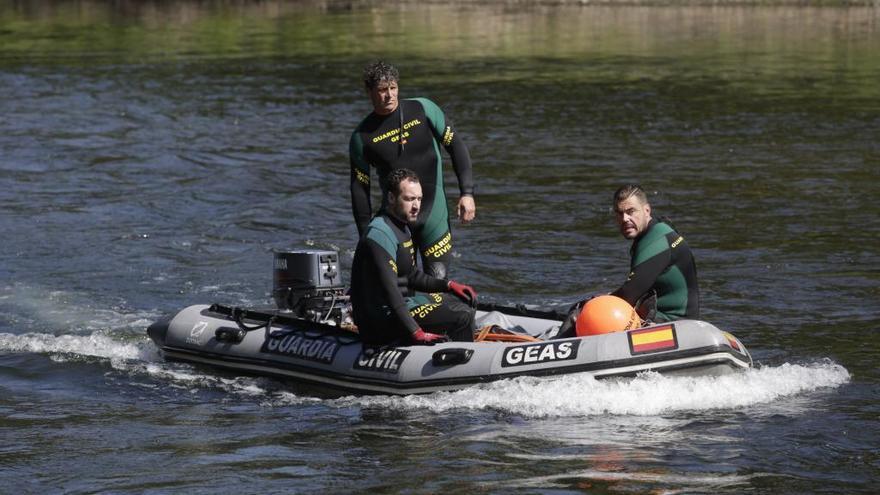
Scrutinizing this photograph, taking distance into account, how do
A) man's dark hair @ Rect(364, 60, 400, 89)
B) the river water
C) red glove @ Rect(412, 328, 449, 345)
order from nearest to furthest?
the river water, red glove @ Rect(412, 328, 449, 345), man's dark hair @ Rect(364, 60, 400, 89)

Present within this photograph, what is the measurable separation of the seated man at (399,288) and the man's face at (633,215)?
3.47 feet

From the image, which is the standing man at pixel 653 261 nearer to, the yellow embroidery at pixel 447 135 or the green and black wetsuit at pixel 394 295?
the green and black wetsuit at pixel 394 295

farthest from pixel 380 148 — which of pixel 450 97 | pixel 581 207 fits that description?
pixel 450 97

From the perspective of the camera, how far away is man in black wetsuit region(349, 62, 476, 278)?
10023 millimetres

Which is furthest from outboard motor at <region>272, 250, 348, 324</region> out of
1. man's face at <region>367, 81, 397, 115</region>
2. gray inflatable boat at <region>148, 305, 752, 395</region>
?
man's face at <region>367, 81, 397, 115</region>

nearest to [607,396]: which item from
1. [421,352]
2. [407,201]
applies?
[421,352]

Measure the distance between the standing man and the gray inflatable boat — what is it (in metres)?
0.37

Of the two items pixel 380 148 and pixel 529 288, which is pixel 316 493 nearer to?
pixel 380 148

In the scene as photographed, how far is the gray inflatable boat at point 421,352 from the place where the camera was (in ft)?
28.9

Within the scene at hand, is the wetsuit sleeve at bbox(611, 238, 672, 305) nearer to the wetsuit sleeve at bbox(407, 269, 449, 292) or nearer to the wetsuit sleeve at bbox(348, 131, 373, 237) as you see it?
the wetsuit sleeve at bbox(407, 269, 449, 292)

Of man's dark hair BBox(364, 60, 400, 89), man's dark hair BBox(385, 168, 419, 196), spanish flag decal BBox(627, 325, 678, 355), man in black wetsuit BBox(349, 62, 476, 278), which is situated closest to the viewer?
spanish flag decal BBox(627, 325, 678, 355)

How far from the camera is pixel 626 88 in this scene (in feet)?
92.7

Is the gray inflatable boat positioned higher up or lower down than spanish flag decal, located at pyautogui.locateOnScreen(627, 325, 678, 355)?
lower down

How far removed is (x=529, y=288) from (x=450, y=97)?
561 inches
